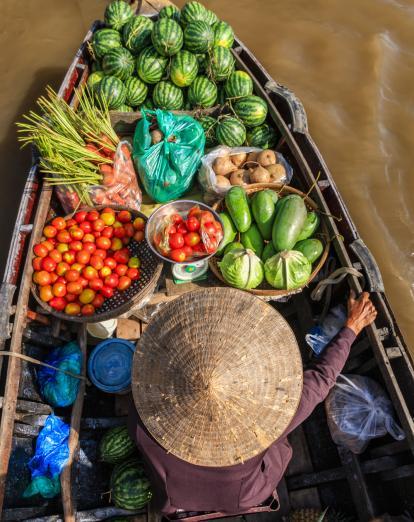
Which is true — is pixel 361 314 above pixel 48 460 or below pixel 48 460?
above

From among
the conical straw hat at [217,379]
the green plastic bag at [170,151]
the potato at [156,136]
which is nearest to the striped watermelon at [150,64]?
the green plastic bag at [170,151]

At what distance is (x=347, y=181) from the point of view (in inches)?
189

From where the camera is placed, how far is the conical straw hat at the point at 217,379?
1790 mm

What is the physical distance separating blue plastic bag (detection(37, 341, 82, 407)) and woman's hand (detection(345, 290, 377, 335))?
2.05m

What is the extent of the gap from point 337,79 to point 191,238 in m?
4.03

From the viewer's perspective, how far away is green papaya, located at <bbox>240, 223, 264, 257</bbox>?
307 cm

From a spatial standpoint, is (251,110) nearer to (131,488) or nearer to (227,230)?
(227,230)

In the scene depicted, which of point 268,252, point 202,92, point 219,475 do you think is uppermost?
point 202,92

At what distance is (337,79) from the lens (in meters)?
5.39

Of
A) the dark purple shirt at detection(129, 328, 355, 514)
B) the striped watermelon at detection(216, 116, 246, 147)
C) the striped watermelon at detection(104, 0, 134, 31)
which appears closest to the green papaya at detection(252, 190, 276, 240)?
the striped watermelon at detection(216, 116, 246, 147)

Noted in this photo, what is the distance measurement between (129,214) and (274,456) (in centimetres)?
211

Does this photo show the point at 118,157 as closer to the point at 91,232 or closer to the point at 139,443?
the point at 91,232

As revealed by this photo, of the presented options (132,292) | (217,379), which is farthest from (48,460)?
→ (217,379)

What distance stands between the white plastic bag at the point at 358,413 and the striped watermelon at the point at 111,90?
3.13m
